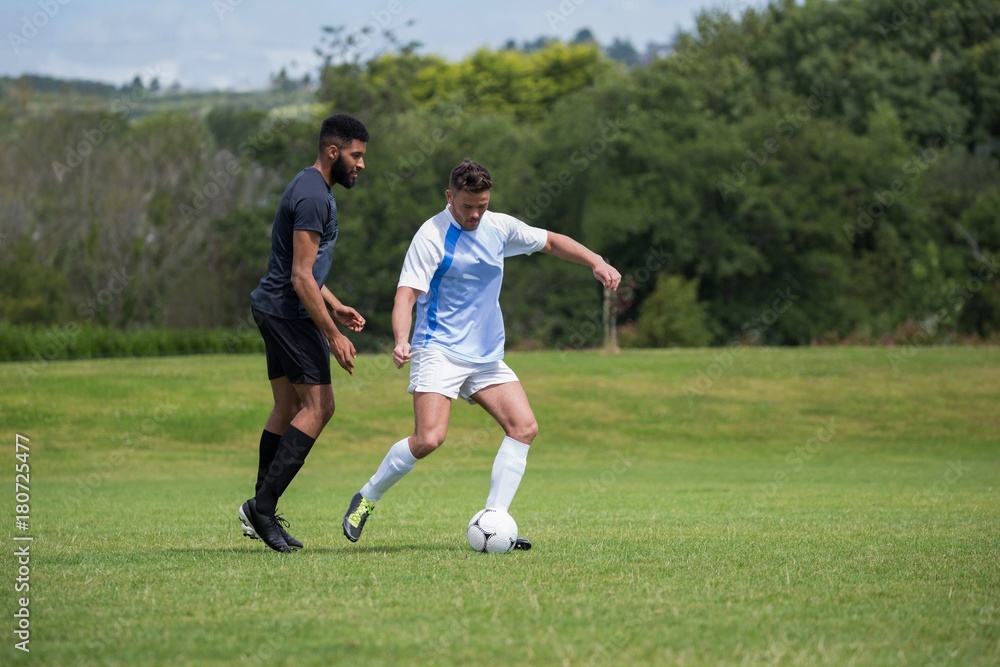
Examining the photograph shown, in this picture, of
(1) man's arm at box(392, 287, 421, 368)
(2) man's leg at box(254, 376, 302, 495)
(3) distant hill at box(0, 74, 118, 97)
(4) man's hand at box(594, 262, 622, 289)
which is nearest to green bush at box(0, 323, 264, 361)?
(2) man's leg at box(254, 376, 302, 495)

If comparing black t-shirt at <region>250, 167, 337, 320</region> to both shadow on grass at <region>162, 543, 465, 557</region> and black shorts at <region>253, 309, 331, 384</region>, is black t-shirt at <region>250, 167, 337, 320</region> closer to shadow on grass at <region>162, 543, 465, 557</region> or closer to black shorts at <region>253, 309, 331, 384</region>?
black shorts at <region>253, 309, 331, 384</region>

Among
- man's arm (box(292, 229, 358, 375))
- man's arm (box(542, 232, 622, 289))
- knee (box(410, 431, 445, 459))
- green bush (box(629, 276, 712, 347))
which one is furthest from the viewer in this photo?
green bush (box(629, 276, 712, 347))

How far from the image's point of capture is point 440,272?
25.1 feet

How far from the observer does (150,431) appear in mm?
23828

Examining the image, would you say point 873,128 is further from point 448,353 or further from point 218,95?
point 218,95

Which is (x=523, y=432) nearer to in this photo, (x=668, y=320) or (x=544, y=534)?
(x=544, y=534)

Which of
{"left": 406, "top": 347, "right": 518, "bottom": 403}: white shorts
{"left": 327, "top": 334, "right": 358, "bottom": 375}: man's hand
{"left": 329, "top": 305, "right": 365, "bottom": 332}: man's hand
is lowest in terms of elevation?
{"left": 406, "top": 347, "right": 518, "bottom": 403}: white shorts

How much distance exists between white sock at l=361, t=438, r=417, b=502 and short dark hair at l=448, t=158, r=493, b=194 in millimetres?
1752

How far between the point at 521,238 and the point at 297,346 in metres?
1.74

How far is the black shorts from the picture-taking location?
7598 mm

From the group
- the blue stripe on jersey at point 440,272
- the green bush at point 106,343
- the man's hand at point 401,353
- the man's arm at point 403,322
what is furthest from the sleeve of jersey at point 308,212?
the green bush at point 106,343

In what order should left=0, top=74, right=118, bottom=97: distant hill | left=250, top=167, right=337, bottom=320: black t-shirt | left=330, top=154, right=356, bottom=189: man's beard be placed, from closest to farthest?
left=250, top=167, right=337, bottom=320: black t-shirt
left=330, top=154, right=356, bottom=189: man's beard
left=0, top=74, right=118, bottom=97: distant hill

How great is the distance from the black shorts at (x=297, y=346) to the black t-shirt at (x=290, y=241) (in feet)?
0.20

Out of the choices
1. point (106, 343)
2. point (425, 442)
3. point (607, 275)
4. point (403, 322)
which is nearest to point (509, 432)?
point (425, 442)
